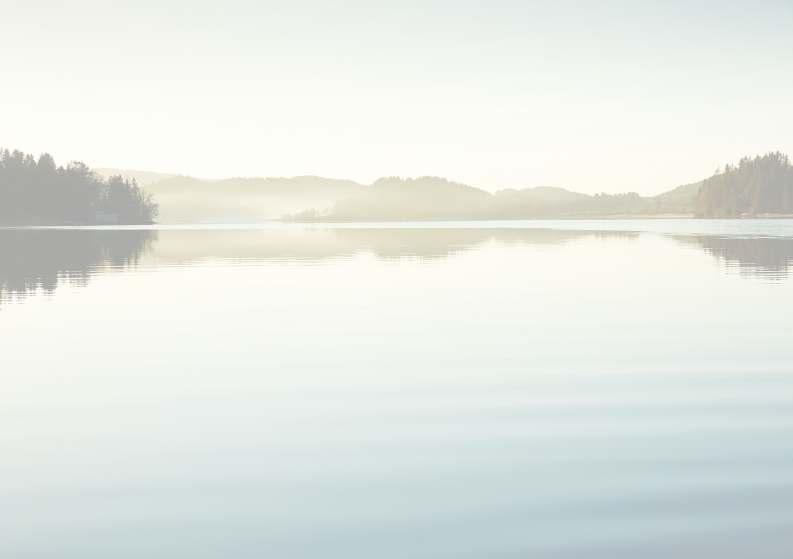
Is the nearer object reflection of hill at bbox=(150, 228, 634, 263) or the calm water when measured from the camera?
the calm water

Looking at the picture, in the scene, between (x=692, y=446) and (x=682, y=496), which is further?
(x=692, y=446)

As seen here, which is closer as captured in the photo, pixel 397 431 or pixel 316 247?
pixel 397 431

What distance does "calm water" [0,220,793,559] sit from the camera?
7.69m

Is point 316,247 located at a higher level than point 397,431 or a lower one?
higher

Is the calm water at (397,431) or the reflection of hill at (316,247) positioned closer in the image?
the calm water at (397,431)

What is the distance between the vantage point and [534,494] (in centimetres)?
875

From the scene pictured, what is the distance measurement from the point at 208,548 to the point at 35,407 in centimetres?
726

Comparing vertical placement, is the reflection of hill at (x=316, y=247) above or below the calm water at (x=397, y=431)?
above

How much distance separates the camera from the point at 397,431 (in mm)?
11633

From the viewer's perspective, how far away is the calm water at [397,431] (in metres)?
7.69

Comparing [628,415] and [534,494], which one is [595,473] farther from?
[628,415]

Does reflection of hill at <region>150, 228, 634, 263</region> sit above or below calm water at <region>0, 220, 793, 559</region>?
above

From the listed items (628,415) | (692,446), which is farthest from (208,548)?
(628,415)

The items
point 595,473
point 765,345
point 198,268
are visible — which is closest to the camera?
point 595,473
